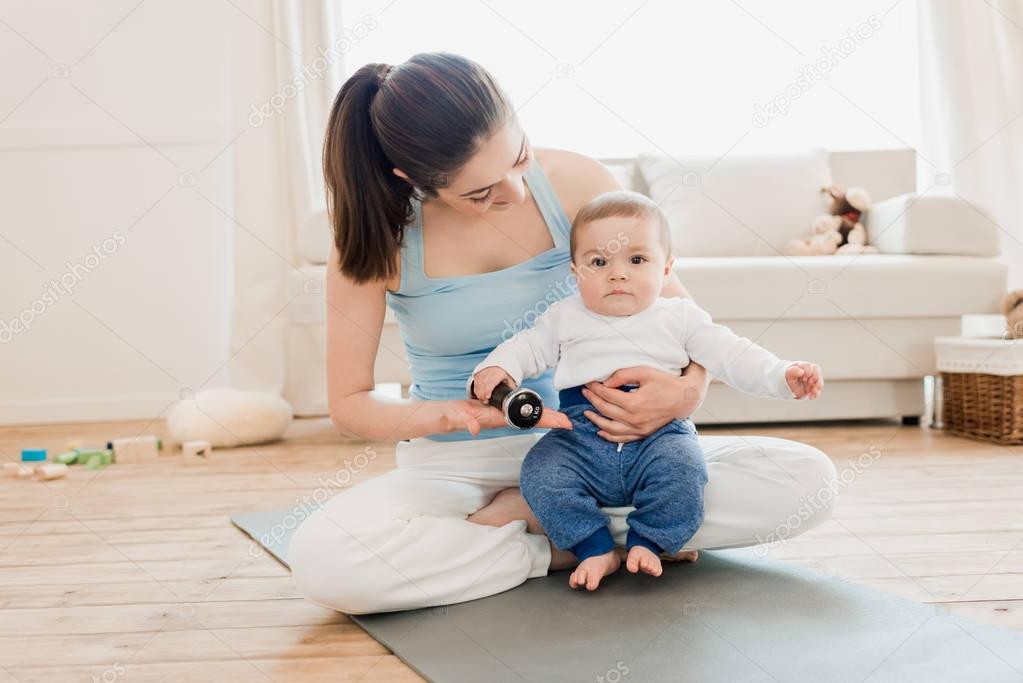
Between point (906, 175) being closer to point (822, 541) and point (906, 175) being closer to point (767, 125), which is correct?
point (767, 125)

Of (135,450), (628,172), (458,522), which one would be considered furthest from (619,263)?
(628,172)

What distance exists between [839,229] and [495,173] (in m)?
2.11

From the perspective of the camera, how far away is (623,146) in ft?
12.4

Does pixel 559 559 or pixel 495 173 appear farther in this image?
pixel 559 559

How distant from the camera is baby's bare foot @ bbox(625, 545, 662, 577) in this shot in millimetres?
1312

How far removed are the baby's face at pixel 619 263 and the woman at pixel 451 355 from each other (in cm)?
10

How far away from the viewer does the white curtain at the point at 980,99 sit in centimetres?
354

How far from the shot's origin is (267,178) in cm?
342

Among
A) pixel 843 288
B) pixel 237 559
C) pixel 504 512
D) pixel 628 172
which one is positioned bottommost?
pixel 237 559

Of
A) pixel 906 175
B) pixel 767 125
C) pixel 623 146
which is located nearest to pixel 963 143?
pixel 906 175

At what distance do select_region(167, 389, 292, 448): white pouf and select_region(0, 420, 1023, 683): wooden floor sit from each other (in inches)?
7.8

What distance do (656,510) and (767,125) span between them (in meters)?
2.70

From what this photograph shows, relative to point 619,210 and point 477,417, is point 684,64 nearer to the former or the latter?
point 619,210

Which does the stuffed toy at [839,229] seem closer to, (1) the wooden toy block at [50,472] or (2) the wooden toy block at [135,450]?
(2) the wooden toy block at [135,450]
